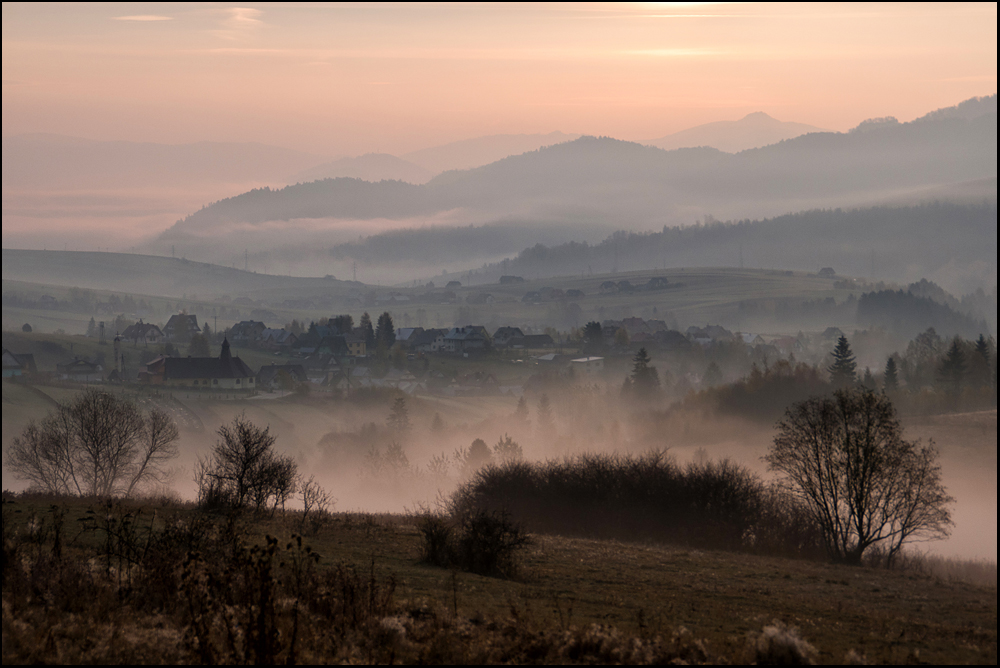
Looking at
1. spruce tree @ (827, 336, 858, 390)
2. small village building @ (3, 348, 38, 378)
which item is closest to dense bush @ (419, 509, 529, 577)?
spruce tree @ (827, 336, 858, 390)

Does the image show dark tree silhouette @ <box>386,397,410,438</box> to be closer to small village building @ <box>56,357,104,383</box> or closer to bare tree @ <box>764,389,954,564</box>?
small village building @ <box>56,357,104,383</box>

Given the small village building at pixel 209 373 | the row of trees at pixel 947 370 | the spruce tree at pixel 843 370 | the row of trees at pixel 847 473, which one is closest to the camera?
the row of trees at pixel 847 473

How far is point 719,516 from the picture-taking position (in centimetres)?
4178

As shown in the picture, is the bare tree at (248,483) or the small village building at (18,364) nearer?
the bare tree at (248,483)

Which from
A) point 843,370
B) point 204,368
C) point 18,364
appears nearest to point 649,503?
point 843,370

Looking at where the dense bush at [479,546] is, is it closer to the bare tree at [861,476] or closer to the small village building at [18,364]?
the bare tree at [861,476]

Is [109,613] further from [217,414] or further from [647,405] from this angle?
[647,405]

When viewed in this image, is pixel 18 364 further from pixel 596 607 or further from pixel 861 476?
pixel 596 607

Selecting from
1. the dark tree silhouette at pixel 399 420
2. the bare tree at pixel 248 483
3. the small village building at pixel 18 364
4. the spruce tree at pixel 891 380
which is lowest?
the bare tree at pixel 248 483

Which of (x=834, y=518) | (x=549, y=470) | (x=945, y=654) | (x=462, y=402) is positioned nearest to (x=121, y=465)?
(x=549, y=470)

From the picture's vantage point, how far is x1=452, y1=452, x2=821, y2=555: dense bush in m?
39.9

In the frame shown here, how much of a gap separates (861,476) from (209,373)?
146 meters

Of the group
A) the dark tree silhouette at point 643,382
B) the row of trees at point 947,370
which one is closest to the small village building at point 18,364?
the dark tree silhouette at point 643,382

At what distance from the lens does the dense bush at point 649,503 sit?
39.9 m
